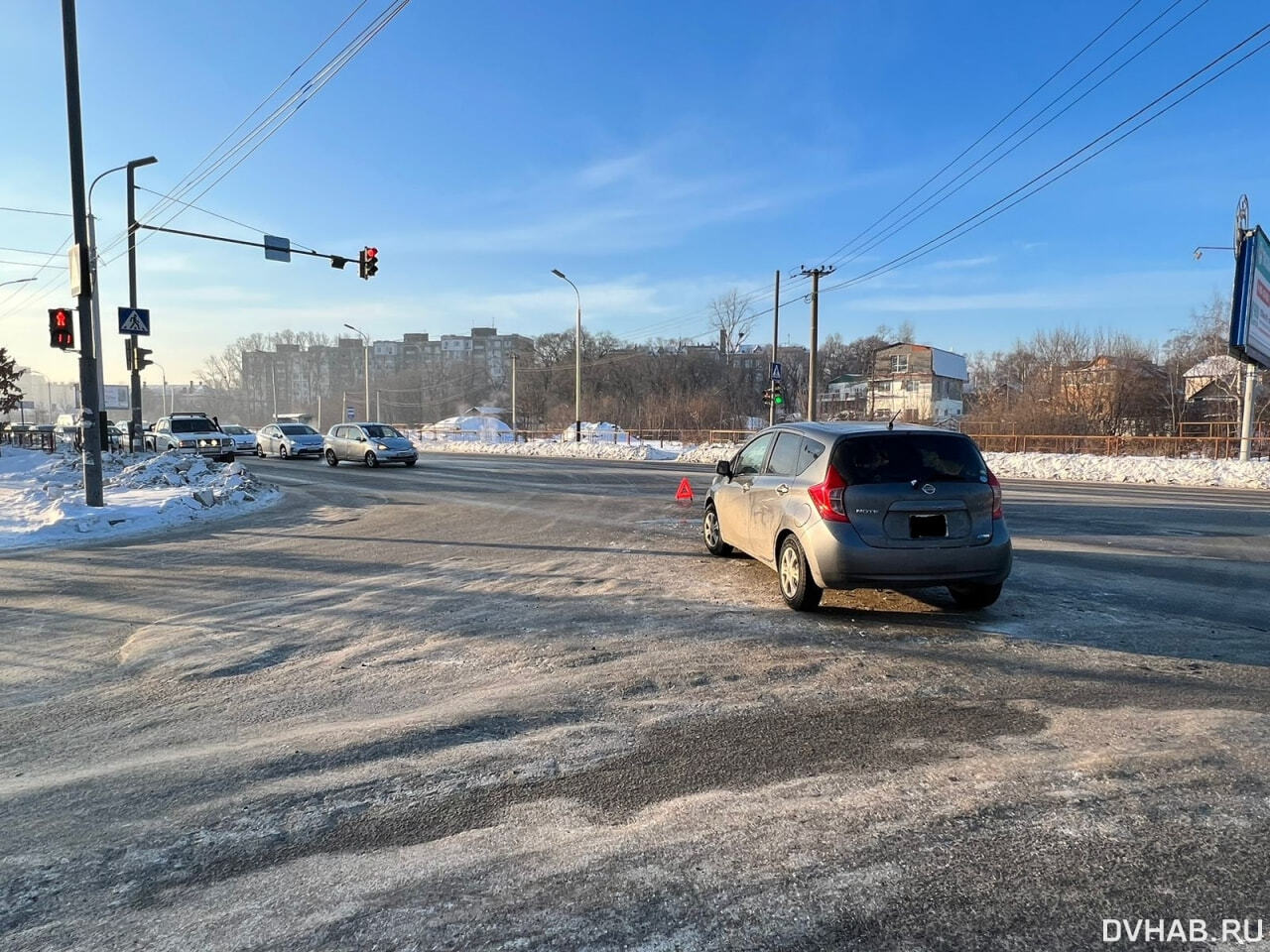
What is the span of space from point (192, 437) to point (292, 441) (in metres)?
3.87

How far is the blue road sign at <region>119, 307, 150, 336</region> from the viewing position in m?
19.4

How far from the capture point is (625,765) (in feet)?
11.9

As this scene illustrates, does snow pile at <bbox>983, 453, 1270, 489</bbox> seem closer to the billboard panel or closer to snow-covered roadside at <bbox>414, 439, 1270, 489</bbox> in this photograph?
snow-covered roadside at <bbox>414, 439, 1270, 489</bbox>

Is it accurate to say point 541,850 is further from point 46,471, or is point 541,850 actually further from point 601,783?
point 46,471

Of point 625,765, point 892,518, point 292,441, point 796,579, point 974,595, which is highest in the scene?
point 892,518

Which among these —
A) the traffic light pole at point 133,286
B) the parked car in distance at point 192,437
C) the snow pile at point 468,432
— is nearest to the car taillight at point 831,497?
the traffic light pole at point 133,286

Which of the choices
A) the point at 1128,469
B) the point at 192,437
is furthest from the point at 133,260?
the point at 1128,469

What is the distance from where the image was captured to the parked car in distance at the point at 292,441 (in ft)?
101

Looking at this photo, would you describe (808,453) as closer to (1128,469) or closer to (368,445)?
(368,445)

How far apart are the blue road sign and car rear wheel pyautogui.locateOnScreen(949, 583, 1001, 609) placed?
21069mm

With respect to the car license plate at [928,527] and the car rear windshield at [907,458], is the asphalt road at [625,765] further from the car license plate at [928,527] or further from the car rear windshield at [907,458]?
the car rear windshield at [907,458]

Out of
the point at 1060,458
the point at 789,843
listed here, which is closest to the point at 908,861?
the point at 789,843

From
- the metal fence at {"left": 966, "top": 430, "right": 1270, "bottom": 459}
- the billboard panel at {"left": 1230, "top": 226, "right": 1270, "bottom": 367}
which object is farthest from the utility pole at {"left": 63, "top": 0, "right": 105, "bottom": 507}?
the billboard panel at {"left": 1230, "top": 226, "right": 1270, "bottom": 367}

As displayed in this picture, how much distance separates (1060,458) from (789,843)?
30.0 meters
